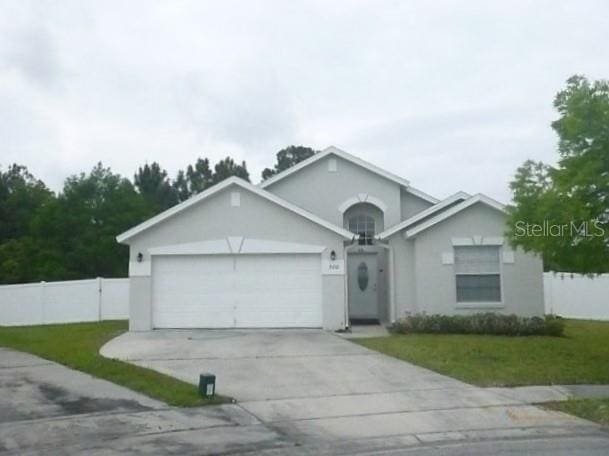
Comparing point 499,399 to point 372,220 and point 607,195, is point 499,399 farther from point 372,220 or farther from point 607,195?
point 372,220

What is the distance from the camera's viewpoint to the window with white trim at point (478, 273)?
18.8 meters

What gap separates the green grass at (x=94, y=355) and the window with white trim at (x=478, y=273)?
9.55 meters

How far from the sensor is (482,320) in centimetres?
1748

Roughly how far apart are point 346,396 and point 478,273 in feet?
31.3

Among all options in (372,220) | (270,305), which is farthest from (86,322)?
(372,220)

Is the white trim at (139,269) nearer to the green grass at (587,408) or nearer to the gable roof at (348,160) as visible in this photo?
the gable roof at (348,160)

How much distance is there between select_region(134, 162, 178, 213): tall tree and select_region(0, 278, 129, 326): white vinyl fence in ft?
79.6

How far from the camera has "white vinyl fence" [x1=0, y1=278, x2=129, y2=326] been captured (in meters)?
23.5

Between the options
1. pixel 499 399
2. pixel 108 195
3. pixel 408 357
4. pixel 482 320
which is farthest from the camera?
pixel 108 195

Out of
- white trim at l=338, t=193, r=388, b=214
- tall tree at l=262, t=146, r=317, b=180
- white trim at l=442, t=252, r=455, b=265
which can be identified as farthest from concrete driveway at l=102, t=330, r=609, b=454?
tall tree at l=262, t=146, r=317, b=180

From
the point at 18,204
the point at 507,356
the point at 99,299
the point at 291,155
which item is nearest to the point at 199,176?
the point at 291,155

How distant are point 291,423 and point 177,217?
35.0 ft

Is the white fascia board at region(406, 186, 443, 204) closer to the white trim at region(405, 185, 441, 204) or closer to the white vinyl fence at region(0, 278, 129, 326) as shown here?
the white trim at region(405, 185, 441, 204)

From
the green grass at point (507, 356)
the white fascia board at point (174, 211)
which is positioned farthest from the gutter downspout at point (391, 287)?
the white fascia board at point (174, 211)
